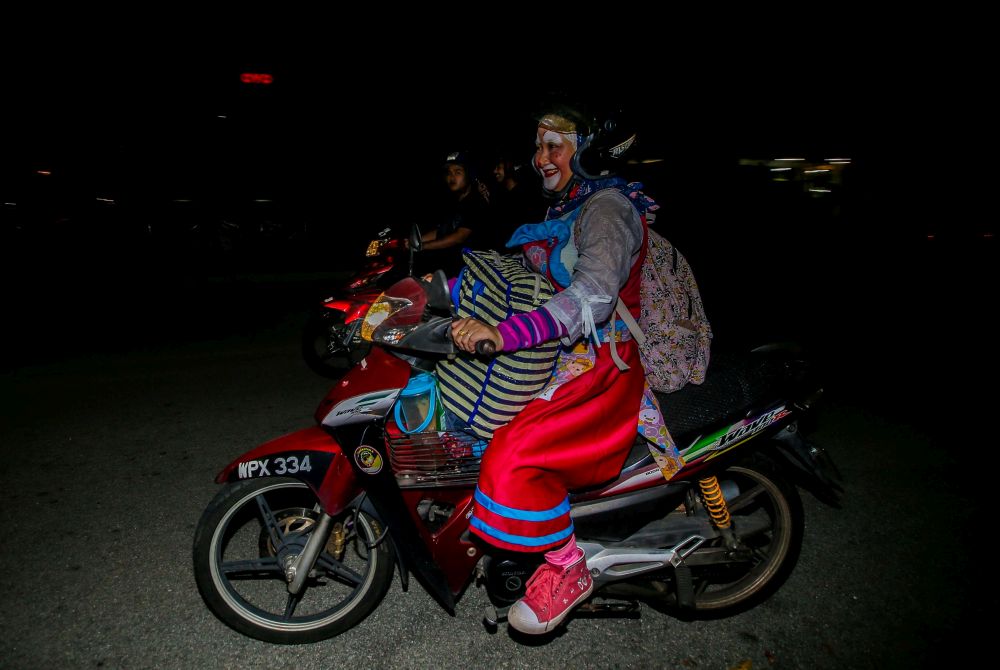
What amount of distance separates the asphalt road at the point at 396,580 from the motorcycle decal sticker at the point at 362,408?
101 centimetres

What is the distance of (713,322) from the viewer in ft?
25.4

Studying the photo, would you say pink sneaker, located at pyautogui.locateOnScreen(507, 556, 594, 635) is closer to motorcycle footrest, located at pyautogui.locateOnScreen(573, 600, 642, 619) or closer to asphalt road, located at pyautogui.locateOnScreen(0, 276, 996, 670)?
motorcycle footrest, located at pyautogui.locateOnScreen(573, 600, 642, 619)

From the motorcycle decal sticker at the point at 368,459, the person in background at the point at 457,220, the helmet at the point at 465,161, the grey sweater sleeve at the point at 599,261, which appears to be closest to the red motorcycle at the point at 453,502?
the motorcycle decal sticker at the point at 368,459

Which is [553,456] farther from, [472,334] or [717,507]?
[717,507]

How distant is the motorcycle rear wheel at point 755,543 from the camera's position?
2475 millimetres

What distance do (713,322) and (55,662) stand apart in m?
7.31

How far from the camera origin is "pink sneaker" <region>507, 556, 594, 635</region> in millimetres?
2113

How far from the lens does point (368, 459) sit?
6.91ft

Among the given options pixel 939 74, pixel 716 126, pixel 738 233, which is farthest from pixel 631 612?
pixel 939 74

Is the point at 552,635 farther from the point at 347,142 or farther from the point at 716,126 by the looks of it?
the point at 347,142

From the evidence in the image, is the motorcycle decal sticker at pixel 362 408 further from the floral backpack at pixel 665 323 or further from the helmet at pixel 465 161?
the helmet at pixel 465 161

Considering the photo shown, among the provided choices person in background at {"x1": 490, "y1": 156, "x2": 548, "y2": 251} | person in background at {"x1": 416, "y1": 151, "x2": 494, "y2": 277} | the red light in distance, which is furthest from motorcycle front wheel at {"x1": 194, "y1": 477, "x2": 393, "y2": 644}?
the red light in distance

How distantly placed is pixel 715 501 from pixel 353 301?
12.2 feet

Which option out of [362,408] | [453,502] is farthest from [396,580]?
[362,408]
